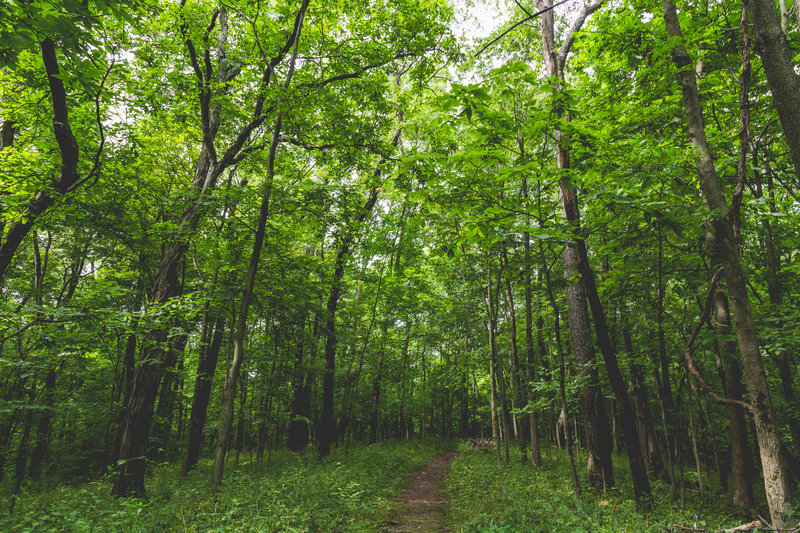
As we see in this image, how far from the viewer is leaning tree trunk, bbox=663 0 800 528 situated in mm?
2891

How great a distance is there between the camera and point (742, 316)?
3.24 meters

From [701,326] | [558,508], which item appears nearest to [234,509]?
[558,508]

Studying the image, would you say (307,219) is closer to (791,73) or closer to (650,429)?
(791,73)

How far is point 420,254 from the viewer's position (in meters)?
14.8

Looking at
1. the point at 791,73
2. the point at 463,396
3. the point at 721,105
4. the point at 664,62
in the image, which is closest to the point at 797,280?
the point at 721,105

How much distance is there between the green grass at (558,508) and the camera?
16.9 ft

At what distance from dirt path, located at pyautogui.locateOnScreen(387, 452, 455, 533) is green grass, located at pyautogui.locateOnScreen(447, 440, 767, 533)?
36 centimetres

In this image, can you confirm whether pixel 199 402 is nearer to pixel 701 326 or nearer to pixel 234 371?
pixel 234 371

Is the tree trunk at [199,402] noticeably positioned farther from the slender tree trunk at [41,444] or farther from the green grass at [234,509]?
the slender tree trunk at [41,444]

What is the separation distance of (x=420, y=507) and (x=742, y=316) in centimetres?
801

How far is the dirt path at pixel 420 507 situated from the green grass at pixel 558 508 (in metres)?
0.36

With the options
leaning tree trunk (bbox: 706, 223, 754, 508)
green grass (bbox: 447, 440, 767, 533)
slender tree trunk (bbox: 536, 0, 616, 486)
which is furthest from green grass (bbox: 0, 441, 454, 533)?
leaning tree trunk (bbox: 706, 223, 754, 508)

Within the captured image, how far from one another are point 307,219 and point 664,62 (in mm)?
6745

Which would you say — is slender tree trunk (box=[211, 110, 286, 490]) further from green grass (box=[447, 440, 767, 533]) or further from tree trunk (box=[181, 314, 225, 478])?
tree trunk (box=[181, 314, 225, 478])
